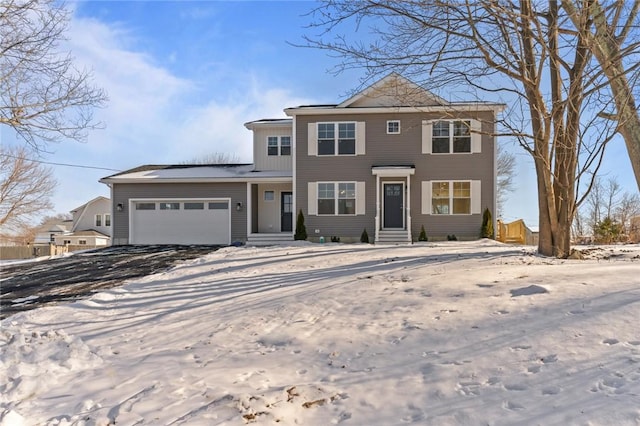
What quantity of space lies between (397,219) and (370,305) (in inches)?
428

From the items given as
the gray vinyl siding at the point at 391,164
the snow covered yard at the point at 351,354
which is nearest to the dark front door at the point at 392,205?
the gray vinyl siding at the point at 391,164

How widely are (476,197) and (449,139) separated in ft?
7.85

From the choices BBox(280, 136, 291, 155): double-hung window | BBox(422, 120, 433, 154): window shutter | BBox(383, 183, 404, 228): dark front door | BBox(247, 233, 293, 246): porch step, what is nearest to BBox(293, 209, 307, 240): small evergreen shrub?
BBox(247, 233, 293, 246): porch step

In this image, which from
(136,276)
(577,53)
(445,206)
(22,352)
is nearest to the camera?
(22,352)

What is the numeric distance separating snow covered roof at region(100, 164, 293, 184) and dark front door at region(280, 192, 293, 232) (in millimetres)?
1039

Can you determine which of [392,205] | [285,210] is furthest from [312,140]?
[392,205]

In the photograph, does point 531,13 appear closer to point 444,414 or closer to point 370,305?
point 370,305

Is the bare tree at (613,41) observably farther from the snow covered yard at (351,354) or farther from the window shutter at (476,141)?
the window shutter at (476,141)

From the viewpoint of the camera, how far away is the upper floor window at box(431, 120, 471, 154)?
601 inches

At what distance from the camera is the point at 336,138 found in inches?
624

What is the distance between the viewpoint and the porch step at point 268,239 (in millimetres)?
15873

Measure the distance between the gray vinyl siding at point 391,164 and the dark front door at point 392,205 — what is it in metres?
0.58

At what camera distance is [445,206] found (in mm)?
15375

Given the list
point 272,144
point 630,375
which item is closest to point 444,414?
point 630,375
